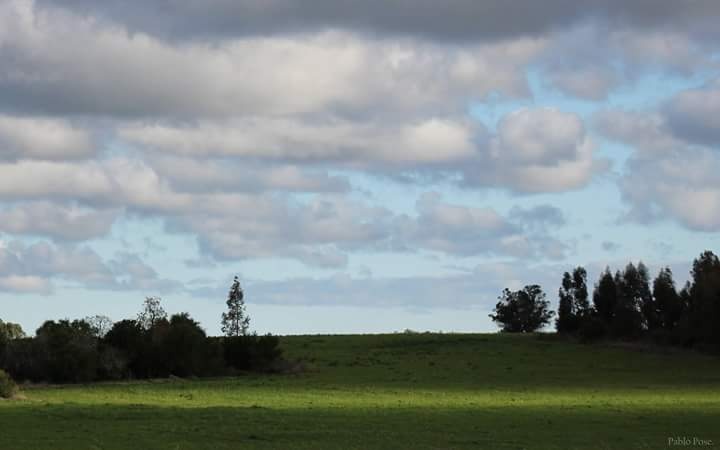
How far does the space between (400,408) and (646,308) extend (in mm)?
75852

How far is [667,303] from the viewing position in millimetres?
114875

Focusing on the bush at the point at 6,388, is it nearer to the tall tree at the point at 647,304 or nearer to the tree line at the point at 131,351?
the tree line at the point at 131,351

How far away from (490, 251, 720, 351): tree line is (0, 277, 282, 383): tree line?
137 feet

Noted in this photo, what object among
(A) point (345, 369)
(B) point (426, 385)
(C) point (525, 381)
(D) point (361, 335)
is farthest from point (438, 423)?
(D) point (361, 335)

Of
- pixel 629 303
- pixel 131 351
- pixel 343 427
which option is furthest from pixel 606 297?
pixel 343 427

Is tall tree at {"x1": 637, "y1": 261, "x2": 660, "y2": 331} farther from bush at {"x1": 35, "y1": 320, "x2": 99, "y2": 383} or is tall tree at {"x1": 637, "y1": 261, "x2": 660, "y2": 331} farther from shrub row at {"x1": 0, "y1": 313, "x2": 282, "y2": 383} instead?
bush at {"x1": 35, "y1": 320, "x2": 99, "y2": 383}

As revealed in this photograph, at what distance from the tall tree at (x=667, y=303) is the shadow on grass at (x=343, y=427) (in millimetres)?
70257

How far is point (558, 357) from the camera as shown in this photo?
308 feet

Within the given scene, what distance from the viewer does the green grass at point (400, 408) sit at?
111 ft

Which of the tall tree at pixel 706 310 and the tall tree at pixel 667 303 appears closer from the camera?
the tall tree at pixel 706 310

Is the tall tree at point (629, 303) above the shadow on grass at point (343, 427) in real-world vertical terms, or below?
above

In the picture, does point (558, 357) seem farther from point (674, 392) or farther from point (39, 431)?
point (39, 431)

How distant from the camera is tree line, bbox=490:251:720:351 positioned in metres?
101

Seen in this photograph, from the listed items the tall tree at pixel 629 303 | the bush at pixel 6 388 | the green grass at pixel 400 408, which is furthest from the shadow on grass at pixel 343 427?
the tall tree at pixel 629 303
